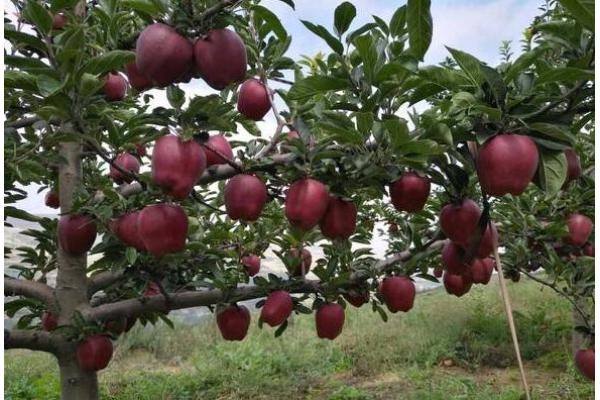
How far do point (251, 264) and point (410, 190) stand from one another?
1302 millimetres

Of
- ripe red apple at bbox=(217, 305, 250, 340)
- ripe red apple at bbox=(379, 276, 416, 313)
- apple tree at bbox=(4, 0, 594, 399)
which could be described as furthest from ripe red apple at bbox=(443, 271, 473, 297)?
ripe red apple at bbox=(217, 305, 250, 340)

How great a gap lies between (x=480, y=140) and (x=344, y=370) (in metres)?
3.97

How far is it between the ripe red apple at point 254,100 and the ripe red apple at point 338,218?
38 centimetres

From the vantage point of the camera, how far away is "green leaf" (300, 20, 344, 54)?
0.95 metres

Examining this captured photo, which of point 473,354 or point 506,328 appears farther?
point 506,328

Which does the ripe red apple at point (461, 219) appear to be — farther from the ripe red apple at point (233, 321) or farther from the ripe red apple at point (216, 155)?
the ripe red apple at point (233, 321)

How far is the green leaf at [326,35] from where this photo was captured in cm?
95

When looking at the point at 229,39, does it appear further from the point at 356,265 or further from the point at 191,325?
the point at 191,325

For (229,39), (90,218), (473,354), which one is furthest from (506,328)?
(229,39)

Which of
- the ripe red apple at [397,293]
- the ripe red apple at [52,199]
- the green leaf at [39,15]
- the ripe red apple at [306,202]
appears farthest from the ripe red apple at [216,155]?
the ripe red apple at [52,199]

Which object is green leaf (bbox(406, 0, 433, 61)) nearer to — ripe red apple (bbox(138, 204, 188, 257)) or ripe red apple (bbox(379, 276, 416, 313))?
ripe red apple (bbox(138, 204, 188, 257))

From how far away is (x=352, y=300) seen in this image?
6.08 feet

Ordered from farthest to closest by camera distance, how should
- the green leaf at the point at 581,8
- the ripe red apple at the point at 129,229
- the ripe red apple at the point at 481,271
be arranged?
the ripe red apple at the point at 481,271
the ripe red apple at the point at 129,229
the green leaf at the point at 581,8

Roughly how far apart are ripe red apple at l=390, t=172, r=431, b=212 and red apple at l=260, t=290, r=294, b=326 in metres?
0.82
